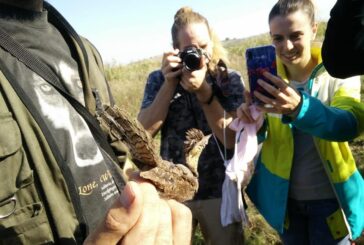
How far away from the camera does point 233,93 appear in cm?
281

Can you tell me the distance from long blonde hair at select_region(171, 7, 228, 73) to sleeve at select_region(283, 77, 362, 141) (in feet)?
2.82

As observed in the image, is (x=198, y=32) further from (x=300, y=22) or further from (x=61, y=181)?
(x=61, y=181)

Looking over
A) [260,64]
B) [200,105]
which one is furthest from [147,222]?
[200,105]

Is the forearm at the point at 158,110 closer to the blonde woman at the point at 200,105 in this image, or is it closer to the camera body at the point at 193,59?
the blonde woman at the point at 200,105

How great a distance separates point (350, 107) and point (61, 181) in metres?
1.79

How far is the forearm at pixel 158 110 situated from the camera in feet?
8.82

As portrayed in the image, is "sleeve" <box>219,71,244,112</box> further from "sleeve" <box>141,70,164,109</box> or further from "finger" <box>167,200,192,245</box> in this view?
"finger" <box>167,200,192,245</box>

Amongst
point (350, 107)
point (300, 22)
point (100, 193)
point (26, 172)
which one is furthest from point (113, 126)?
point (300, 22)

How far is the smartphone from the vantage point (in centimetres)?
221

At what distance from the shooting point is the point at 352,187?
7.87ft

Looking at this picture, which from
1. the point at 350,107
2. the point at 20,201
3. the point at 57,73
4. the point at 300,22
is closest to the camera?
the point at 20,201

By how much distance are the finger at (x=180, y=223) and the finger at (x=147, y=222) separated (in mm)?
86

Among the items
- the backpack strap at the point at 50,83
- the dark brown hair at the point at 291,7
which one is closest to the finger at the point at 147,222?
the backpack strap at the point at 50,83

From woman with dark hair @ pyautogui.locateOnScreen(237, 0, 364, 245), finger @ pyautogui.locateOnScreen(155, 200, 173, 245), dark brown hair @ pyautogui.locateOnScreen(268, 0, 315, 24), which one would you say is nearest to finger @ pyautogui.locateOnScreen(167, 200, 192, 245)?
finger @ pyautogui.locateOnScreen(155, 200, 173, 245)
